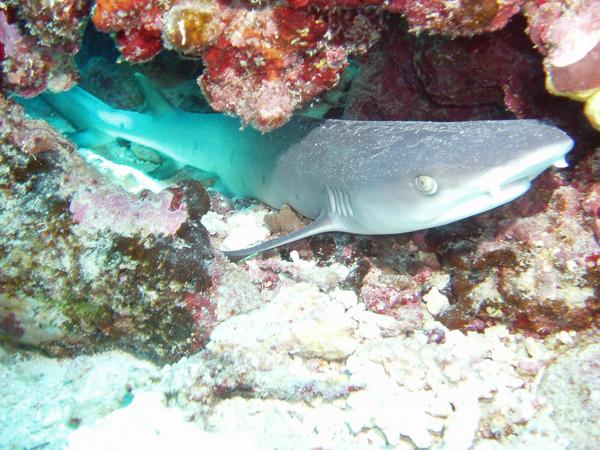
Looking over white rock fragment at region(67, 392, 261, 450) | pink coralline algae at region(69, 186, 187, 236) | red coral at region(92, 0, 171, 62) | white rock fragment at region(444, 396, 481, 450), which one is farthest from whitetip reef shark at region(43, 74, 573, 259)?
red coral at region(92, 0, 171, 62)

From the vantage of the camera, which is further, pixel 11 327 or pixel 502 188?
pixel 11 327

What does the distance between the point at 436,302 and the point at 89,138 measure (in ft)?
14.1

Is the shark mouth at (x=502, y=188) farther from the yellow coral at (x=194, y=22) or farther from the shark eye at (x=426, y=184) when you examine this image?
the yellow coral at (x=194, y=22)

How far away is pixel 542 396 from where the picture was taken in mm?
2520

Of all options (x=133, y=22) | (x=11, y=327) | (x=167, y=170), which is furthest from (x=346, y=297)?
(x=167, y=170)

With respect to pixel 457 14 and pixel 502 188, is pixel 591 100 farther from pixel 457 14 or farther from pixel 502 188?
pixel 457 14

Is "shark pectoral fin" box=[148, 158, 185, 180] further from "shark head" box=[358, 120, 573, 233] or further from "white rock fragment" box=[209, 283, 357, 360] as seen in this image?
"shark head" box=[358, 120, 573, 233]

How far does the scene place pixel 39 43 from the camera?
2.85 meters

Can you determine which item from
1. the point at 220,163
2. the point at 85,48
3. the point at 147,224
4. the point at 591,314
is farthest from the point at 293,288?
the point at 85,48

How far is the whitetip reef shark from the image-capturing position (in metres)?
2.12

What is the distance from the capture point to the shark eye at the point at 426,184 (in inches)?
89.7

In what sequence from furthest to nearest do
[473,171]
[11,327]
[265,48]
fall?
[11,327] < [265,48] < [473,171]

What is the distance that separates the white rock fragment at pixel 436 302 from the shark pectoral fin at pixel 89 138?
4.10 m

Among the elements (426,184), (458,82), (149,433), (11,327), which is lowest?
(149,433)
